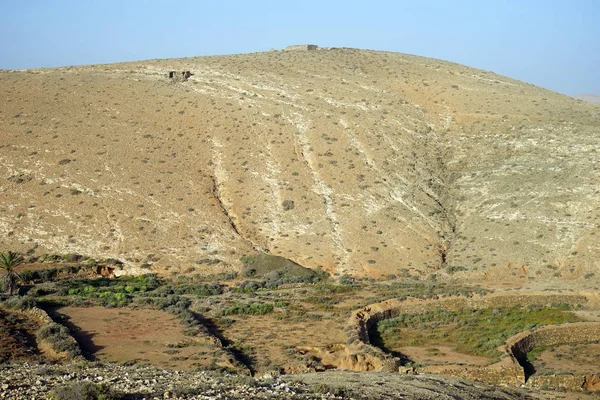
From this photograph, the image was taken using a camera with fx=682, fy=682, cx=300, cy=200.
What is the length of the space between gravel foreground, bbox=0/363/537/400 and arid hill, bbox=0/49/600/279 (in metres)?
17.9

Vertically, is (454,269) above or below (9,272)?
above

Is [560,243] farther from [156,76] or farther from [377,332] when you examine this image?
[156,76]

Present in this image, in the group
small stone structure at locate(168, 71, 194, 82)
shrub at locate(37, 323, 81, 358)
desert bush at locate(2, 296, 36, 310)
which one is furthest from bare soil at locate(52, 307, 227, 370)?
small stone structure at locate(168, 71, 194, 82)

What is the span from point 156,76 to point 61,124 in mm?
11532

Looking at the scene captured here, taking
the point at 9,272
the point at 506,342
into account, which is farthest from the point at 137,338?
the point at 506,342

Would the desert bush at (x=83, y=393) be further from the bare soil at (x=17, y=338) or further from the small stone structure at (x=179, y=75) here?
the small stone structure at (x=179, y=75)

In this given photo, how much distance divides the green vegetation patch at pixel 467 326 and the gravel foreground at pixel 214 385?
712 centimetres

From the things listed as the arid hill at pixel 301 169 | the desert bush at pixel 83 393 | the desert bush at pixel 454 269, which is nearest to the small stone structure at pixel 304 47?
the arid hill at pixel 301 169

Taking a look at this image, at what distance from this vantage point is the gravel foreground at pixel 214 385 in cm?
1297

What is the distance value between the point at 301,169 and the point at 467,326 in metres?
18.6

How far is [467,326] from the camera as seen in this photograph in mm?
27125

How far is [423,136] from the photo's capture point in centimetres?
4872

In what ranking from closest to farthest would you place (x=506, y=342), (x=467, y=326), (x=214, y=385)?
(x=214, y=385)
(x=506, y=342)
(x=467, y=326)

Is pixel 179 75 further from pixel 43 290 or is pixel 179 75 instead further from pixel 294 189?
pixel 43 290
